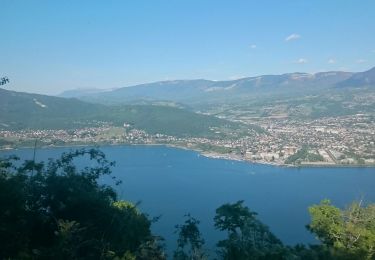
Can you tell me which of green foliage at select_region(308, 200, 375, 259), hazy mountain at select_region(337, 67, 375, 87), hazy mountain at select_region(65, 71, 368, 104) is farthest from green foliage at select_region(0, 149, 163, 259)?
hazy mountain at select_region(65, 71, 368, 104)

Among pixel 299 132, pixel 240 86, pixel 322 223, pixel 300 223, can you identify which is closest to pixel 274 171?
pixel 300 223

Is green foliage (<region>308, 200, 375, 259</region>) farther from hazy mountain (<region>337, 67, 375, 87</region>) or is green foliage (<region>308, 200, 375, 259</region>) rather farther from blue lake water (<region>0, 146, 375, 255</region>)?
hazy mountain (<region>337, 67, 375, 87</region>)

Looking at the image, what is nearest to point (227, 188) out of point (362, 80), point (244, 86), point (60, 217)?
point (60, 217)

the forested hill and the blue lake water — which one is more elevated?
the forested hill

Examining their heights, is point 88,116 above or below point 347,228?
above

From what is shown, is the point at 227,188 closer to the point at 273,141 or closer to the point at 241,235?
the point at 273,141

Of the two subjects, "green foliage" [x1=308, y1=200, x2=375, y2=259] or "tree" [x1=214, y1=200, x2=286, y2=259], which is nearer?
"tree" [x1=214, y1=200, x2=286, y2=259]

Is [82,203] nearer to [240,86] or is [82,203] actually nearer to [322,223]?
[322,223]
